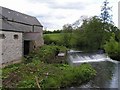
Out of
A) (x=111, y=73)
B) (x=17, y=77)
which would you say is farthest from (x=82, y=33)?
(x=17, y=77)

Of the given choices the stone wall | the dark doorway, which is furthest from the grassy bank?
the dark doorway

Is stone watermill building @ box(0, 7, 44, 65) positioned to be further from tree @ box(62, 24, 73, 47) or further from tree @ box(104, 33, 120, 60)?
tree @ box(62, 24, 73, 47)

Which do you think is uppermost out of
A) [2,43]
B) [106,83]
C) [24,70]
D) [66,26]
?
[66,26]

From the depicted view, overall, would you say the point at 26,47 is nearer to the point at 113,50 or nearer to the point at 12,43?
the point at 12,43

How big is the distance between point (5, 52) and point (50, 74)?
6194 millimetres

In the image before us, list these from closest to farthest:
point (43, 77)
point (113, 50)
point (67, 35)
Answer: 1. point (43, 77)
2. point (113, 50)
3. point (67, 35)

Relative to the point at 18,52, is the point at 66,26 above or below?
above

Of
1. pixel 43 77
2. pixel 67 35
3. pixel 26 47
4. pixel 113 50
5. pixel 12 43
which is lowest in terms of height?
pixel 43 77

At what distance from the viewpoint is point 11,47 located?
79.4ft

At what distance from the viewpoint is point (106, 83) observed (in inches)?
808

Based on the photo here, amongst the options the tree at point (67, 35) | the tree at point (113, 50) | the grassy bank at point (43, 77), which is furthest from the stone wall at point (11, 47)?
the tree at point (67, 35)

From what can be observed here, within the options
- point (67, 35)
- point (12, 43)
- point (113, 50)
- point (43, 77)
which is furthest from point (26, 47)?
point (67, 35)

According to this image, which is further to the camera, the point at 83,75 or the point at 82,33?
the point at 82,33

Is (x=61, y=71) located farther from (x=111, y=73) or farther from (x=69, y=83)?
(x=111, y=73)
